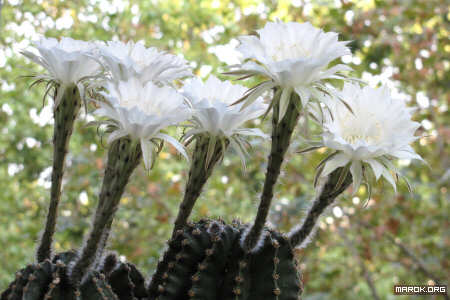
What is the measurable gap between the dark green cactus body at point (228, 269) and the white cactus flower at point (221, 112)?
0.15 metres

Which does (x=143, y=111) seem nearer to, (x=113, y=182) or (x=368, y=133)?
(x=113, y=182)

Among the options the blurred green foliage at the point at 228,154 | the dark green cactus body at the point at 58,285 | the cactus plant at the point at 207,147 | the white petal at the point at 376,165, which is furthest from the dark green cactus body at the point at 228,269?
the blurred green foliage at the point at 228,154

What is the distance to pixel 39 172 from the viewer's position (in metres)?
3.39

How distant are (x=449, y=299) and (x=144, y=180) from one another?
5.86 feet

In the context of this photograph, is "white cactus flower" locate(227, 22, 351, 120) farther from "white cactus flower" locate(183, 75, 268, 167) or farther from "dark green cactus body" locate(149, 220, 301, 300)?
"dark green cactus body" locate(149, 220, 301, 300)

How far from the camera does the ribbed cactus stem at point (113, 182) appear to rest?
2.60 feet

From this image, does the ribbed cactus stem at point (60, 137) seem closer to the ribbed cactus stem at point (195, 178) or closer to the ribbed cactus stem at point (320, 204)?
the ribbed cactus stem at point (195, 178)

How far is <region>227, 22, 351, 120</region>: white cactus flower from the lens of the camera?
72cm

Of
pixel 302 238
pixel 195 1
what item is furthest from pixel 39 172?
pixel 302 238

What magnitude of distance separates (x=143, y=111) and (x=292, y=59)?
0.81ft

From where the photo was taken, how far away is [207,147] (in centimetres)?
87

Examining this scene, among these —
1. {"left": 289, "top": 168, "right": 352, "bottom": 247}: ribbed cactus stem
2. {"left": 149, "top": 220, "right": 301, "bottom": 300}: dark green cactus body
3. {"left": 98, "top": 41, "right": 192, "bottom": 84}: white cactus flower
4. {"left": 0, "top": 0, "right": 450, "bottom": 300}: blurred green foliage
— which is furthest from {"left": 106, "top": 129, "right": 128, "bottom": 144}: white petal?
{"left": 0, "top": 0, "right": 450, "bottom": 300}: blurred green foliage

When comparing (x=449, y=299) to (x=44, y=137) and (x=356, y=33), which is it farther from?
(x=44, y=137)

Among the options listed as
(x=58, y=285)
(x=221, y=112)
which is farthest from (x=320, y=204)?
(x=58, y=285)
